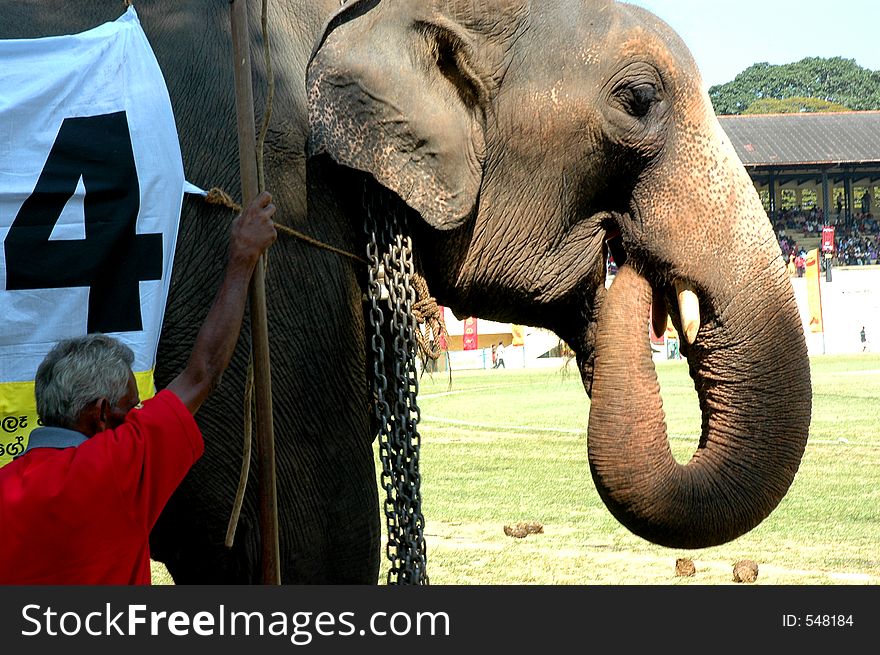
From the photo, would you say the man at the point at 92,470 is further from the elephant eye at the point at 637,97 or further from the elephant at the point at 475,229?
the elephant eye at the point at 637,97

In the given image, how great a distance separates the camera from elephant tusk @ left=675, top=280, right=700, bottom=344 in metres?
2.34

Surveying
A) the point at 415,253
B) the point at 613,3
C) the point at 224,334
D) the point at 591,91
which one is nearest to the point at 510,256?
the point at 415,253

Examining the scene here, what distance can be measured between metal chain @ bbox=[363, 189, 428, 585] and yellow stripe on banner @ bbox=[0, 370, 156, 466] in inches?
19.2

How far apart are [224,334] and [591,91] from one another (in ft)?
3.13

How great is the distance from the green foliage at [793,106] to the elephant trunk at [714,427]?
69922 millimetres

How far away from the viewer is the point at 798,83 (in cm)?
7406

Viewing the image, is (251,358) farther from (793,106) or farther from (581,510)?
(793,106)

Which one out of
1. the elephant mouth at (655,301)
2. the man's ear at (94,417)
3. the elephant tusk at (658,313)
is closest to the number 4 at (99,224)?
the man's ear at (94,417)

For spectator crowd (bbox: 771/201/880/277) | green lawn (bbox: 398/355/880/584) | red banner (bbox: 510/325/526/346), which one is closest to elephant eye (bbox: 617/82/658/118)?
green lawn (bbox: 398/355/880/584)

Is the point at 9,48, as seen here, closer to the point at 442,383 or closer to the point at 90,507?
the point at 90,507

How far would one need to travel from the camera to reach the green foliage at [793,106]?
68.6 m

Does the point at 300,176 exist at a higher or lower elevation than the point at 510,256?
higher

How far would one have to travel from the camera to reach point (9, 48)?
2119 millimetres

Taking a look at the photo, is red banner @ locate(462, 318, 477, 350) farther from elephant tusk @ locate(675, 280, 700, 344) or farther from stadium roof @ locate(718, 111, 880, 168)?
elephant tusk @ locate(675, 280, 700, 344)
